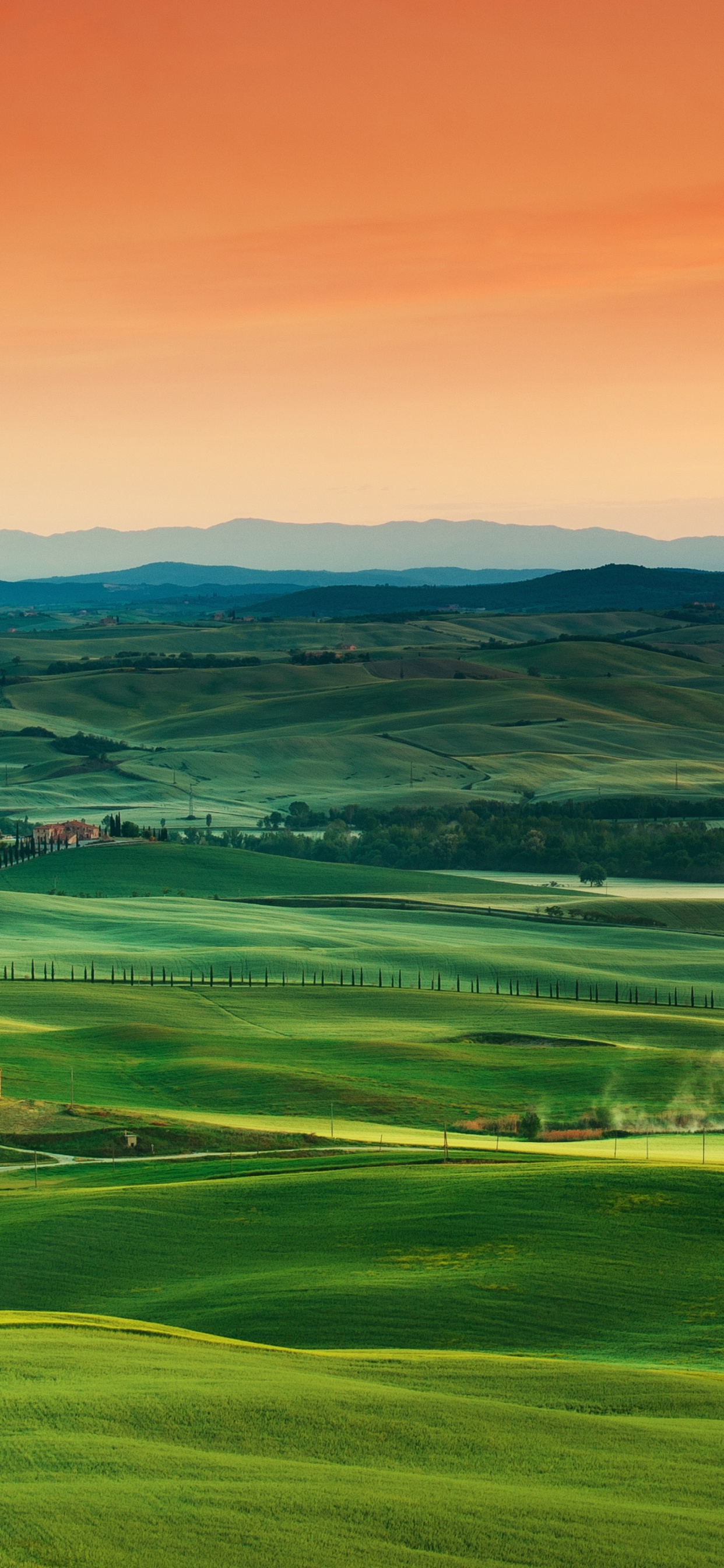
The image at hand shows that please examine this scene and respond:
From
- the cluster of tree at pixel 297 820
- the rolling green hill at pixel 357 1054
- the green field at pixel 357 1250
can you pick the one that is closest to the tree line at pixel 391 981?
the green field at pixel 357 1250

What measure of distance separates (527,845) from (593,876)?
11419 millimetres

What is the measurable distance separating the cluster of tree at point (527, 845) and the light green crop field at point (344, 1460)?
10818 cm

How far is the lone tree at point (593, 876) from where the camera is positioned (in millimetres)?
130000

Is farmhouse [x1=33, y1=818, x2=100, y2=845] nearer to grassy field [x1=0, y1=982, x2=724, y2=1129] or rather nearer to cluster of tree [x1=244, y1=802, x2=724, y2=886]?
cluster of tree [x1=244, y1=802, x2=724, y2=886]

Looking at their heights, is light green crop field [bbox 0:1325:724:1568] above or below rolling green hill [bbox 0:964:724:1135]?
above

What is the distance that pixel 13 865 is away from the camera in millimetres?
123375

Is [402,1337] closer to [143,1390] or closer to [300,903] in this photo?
[143,1390]

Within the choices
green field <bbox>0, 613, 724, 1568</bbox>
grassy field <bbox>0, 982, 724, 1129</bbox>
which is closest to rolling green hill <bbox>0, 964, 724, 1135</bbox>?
grassy field <bbox>0, 982, 724, 1129</bbox>

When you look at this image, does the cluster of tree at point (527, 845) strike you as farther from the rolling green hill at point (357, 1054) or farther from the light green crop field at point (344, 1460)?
the light green crop field at point (344, 1460)

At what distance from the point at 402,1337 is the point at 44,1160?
71.3 ft

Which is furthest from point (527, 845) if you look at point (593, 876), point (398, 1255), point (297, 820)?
point (398, 1255)

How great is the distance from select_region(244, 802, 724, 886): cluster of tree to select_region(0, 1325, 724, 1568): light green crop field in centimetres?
10818

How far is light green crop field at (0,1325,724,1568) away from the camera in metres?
15.9

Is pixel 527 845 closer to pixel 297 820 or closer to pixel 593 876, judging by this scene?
pixel 593 876
